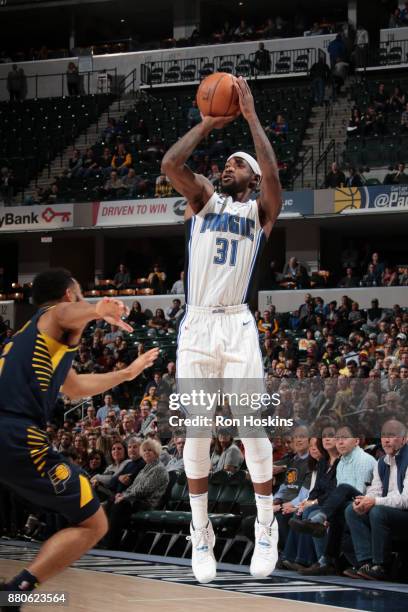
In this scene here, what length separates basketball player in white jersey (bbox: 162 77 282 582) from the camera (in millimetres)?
7000

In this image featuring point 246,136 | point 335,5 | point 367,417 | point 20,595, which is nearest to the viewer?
point 20,595

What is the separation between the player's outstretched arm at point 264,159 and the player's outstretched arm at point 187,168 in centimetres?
17

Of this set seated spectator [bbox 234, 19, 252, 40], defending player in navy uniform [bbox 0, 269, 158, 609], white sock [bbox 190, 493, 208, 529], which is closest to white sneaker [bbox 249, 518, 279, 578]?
white sock [bbox 190, 493, 208, 529]

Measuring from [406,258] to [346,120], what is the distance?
4.61 m

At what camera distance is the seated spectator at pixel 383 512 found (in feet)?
30.6


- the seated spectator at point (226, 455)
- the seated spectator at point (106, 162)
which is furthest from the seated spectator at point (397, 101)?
the seated spectator at point (226, 455)

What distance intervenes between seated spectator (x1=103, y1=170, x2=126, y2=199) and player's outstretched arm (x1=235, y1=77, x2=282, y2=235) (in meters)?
20.2

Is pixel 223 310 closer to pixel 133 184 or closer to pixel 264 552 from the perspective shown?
pixel 264 552

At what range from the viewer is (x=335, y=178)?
24625mm

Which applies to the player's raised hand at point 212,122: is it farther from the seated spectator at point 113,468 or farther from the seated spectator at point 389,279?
the seated spectator at point 389,279

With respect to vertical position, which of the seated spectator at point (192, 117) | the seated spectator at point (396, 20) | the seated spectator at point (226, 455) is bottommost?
the seated spectator at point (226, 455)

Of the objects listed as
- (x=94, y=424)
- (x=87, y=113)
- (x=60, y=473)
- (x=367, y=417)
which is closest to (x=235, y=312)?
(x=60, y=473)

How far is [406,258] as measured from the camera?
30078 millimetres

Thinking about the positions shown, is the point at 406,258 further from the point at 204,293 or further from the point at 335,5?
the point at 204,293
